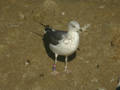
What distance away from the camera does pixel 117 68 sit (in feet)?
31.6

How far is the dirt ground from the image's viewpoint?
903 centimetres

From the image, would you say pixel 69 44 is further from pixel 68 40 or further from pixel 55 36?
pixel 55 36

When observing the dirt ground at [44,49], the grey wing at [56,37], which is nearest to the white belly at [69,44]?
the grey wing at [56,37]

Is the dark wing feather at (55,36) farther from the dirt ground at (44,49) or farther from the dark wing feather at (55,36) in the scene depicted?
the dirt ground at (44,49)

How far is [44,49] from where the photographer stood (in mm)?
10430

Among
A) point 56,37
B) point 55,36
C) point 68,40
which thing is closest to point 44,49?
point 55,36

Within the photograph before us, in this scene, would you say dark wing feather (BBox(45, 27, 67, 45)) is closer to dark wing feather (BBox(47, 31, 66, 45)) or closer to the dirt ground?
dark wing feather (BBox(47, 31, 66, 45))

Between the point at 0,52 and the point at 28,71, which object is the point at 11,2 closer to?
the point at 0,52

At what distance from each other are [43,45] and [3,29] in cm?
210

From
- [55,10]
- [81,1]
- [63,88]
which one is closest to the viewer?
[63,88]

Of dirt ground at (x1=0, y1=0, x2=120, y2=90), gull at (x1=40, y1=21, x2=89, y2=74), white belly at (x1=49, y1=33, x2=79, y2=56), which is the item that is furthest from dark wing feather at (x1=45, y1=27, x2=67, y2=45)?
dirt ground at (x1=0, y1=0, x2=120, y2=90)

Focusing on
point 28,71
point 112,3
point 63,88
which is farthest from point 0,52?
point 112,3

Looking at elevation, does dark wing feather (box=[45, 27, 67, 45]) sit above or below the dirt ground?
above

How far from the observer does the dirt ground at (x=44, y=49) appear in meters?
9.03
